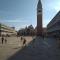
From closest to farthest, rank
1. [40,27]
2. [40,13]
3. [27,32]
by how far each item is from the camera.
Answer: [40,27] < [40,13] < [27,32]

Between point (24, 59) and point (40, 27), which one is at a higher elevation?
point (40, 27)

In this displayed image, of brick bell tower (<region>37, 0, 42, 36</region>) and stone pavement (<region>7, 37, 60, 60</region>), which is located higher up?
brick bell tower (<region>37, 0, 42, 36</region>)

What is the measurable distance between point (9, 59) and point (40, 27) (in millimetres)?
106592

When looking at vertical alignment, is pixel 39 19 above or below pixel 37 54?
above

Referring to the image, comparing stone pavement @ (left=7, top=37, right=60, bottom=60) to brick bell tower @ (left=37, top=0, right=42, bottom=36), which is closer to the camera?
stone pavement @ (left=7, top=37, right=60, bottom=60)

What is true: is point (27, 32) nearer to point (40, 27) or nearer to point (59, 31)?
point (40, 27)

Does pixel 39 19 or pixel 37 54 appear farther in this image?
pixel 39 19

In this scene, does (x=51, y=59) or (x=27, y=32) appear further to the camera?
(x=27, y=32)

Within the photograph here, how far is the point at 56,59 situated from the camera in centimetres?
1722

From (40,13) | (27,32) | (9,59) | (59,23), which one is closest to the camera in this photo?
(9,59)

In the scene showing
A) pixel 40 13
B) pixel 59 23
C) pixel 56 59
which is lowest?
pixel 56 59

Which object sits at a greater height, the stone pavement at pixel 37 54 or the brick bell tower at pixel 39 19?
the brick bell tower at pixel 39 19

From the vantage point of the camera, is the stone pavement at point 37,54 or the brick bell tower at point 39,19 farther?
the brick bell tower at point 39,19

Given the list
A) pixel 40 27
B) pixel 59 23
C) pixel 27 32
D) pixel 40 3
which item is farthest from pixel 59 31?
pixel 27 32
